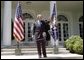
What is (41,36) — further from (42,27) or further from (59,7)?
(59,7)

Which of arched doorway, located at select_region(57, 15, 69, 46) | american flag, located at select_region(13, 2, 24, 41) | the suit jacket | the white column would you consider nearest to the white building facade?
arched doorway, located at select_region(57, 15, 69, 46)

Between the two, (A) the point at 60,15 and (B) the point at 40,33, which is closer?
(B) the point at 40,33

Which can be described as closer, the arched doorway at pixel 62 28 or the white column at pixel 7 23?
the white column at pixel 7 23

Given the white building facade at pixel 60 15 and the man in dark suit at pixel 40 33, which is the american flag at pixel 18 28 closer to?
the man in dark suit at pixel 40 33

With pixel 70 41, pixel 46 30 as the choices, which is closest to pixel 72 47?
pixel 70 41

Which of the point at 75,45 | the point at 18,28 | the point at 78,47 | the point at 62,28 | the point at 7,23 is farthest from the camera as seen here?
the point at 62,28

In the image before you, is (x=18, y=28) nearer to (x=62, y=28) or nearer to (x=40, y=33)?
(x=40, y=33)

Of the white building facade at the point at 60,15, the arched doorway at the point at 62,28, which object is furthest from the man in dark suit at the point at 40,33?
the arched doorway at the point at 62,28

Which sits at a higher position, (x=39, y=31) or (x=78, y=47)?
(x=39, y=31)

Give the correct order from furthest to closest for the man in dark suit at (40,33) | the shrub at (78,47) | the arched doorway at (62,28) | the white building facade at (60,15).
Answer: the arched doorway at (62,28)
the white building facade at (60,15)
the shrub at (78,47)
the man in dark suit at (40,33)

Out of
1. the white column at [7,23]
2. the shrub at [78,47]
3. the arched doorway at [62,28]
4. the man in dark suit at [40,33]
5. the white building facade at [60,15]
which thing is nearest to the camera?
the man in dark suit at [40,33]

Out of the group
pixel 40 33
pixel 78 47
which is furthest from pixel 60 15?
pixel 40 33

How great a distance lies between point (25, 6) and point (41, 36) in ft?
37.2

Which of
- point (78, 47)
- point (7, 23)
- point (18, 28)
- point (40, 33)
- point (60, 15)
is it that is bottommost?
point (78, 47)
